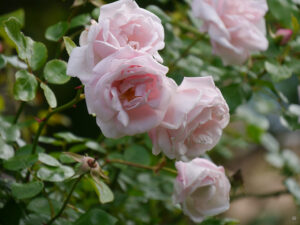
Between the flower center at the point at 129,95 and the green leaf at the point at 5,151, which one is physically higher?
the flower center at the point at 129,95

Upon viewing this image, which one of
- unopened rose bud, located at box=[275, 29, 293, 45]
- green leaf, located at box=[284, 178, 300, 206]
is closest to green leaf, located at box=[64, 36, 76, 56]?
unopened rose bud, located at box=[275, 29, 293, 45]

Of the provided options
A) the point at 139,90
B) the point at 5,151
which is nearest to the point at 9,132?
the point at 5,151

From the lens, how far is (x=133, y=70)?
1.67 ft

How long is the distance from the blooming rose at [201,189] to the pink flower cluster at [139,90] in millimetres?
136

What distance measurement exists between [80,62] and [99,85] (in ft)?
0.17

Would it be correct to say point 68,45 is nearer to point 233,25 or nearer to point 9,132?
point 9,132

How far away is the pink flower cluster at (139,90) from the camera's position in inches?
20.0

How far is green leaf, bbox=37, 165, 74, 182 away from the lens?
2.28ft

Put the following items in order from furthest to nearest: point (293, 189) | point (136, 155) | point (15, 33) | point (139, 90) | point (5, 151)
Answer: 1. point (293, 189)
2. point (136, 155)
3. point (5, 151)
4. point (15, 33)
5. point (139, 90)

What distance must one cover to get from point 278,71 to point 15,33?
55 cm

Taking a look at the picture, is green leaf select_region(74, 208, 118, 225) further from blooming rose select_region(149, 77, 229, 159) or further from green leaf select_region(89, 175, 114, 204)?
blooming rose select_region(149, 77, 229, 159)

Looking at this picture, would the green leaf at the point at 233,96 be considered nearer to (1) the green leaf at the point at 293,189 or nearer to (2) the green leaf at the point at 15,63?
(1) the green leaf at the point at 293,189

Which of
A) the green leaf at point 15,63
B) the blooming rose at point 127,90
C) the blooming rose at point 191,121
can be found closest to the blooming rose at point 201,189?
the blooming rose at point 191,121

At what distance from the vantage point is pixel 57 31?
2.57 feet
